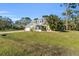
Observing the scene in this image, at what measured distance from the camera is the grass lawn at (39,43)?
2951mm

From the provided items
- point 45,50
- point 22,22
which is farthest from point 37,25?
point 45,50

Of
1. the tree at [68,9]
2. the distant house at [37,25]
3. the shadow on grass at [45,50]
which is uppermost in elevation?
the tree at [68,9]

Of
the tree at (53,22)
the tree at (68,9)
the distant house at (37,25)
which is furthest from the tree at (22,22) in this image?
the tree at (68,9)

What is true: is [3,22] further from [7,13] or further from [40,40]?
[40,40]

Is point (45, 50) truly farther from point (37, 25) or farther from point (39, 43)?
point (37, 25)

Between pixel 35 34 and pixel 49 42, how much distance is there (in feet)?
0.52

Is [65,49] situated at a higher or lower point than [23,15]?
lower

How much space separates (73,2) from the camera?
293cm

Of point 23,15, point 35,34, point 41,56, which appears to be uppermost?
point 23,15

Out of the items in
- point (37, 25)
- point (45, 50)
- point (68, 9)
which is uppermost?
point (68, 9)

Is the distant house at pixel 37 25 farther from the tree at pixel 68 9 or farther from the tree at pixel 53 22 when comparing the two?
the tree at pixel 68 9

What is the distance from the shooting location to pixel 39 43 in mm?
2984

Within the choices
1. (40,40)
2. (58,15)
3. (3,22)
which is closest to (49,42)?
(40,40)

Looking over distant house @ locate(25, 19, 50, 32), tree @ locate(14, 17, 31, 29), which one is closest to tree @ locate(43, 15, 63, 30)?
distant house @ locate(25, 19, 50, 32)
